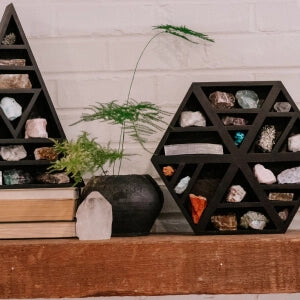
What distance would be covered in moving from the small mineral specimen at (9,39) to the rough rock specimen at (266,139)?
607 mm

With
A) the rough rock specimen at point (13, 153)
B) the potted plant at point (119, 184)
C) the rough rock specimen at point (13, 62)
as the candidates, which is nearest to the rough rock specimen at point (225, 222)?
the potted plant at point (119, 184)

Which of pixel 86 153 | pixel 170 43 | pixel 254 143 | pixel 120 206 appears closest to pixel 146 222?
pixel 120 206

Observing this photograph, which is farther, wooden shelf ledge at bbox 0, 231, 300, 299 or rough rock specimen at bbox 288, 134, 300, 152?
rough rock specimen at bbox 288, 134, 300, 152

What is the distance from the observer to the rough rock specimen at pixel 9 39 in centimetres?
145

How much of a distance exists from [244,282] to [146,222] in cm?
26

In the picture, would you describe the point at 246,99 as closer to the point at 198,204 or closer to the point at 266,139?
the point at 266,139

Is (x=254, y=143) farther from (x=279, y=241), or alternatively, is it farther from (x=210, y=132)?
(x=279, y=241)

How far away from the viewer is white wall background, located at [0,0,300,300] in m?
1.61

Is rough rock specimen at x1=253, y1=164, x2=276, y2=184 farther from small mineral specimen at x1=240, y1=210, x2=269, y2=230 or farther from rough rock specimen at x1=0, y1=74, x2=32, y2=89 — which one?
rough rock specimen at x1=0, y1=74, x2=32, y2=89

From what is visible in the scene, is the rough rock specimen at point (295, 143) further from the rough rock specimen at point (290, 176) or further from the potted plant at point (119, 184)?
the potted plant at point (119, 184)

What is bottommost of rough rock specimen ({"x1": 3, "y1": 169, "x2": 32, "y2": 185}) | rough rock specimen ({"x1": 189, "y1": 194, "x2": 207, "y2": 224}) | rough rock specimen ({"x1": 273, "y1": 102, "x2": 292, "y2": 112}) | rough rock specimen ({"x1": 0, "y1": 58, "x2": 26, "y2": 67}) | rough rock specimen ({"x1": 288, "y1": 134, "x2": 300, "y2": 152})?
rough rock specimen ({"x1": 189, "y1": 194, "x2": 207, "y2": 224})

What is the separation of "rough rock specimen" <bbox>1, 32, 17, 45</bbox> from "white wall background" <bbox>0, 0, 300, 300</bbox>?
152 mm

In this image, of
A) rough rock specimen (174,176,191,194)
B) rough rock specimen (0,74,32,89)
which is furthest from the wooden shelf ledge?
rough rock specimen (0,74,32,89)

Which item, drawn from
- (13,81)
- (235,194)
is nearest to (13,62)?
(13,81)
